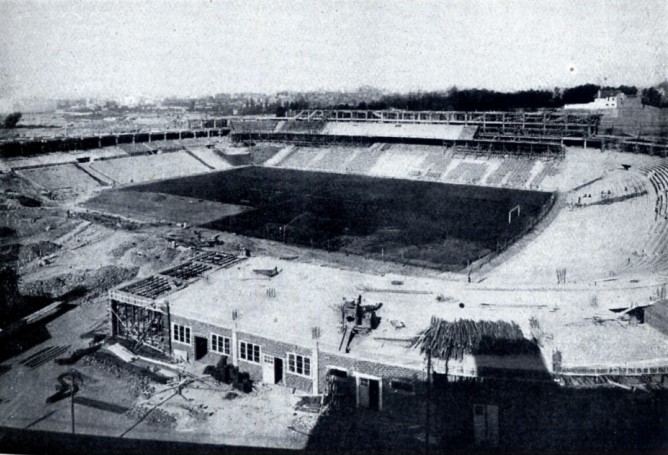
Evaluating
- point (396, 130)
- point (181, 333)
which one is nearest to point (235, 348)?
point (181, 333)

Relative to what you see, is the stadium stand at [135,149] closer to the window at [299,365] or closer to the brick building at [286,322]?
the brick building at [286,322]

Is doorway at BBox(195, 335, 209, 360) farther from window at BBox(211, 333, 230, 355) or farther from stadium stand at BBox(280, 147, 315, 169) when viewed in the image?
stadium stand at BBox(280, 147, 315, 169)

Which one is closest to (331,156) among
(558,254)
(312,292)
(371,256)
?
(371,256)

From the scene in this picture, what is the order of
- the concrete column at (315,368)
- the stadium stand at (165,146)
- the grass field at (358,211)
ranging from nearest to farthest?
1. the concrete column at (315,368)
2. the grass field at (358,211)
3. the stadium stand at (165,146)

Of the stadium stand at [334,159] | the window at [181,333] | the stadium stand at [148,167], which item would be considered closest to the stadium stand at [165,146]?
the stadium stand at [148,167]

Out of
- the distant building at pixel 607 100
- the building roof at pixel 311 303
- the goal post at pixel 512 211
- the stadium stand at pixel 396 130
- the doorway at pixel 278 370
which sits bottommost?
the doorway at pixel 278 370

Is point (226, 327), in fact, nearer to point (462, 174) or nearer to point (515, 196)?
point (515, 196)
